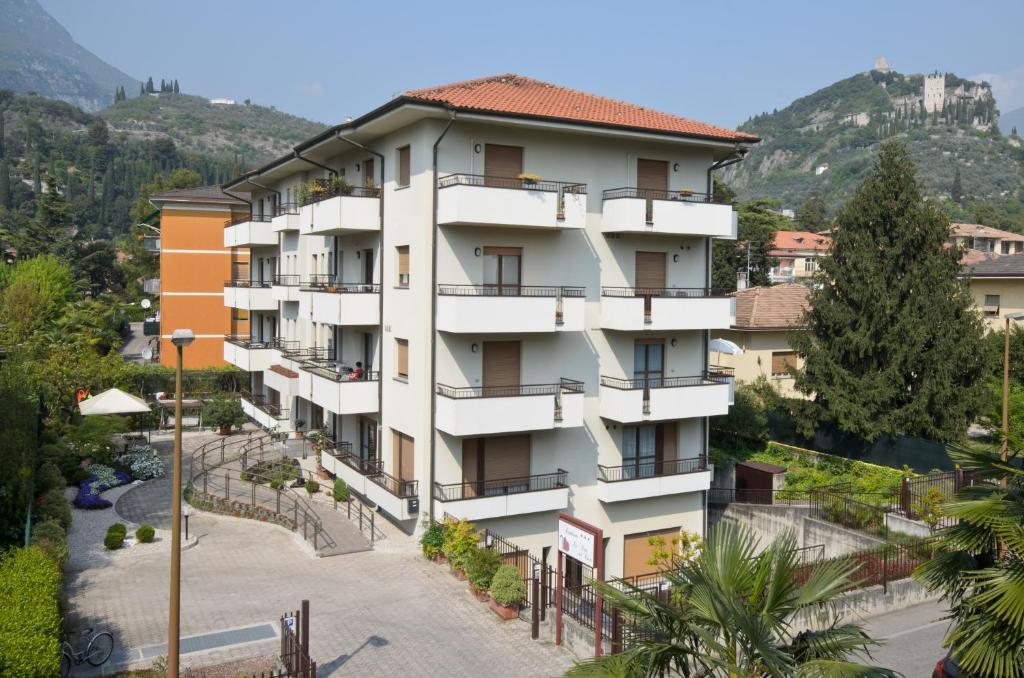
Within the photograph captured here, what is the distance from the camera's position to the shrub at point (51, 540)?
16.6m

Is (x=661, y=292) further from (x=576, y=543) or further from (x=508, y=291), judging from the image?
(x=576, y=543)

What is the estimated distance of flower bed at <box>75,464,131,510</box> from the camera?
2384 cm

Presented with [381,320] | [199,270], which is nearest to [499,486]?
[381,320]

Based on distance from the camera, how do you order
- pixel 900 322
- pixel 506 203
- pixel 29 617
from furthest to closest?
pixel 900 322
pixel 506 203
pixel 29 617

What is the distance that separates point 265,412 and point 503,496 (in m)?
16.7

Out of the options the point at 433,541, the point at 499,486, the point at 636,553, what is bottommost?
the point at 636,553

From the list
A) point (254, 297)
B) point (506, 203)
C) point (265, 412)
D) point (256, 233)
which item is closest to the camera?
point (506, 203)

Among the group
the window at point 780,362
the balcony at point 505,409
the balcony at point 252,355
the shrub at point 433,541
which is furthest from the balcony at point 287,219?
the window at point 780,362

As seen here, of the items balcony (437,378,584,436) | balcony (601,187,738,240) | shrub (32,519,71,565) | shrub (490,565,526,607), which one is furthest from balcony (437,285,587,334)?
shrub (32,519,71,565)

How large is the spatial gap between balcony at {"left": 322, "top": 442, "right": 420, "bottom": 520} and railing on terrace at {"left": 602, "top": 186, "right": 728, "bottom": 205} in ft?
31.5

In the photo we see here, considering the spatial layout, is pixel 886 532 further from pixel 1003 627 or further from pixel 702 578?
pixel 702 578

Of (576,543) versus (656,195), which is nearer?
(576,543)

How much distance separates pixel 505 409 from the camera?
2034 centimetres

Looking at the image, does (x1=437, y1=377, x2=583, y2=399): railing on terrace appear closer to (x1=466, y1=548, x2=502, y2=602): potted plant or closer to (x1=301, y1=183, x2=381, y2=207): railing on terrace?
(x1=466, y1=548, x2=502, y2=602): potted plant
